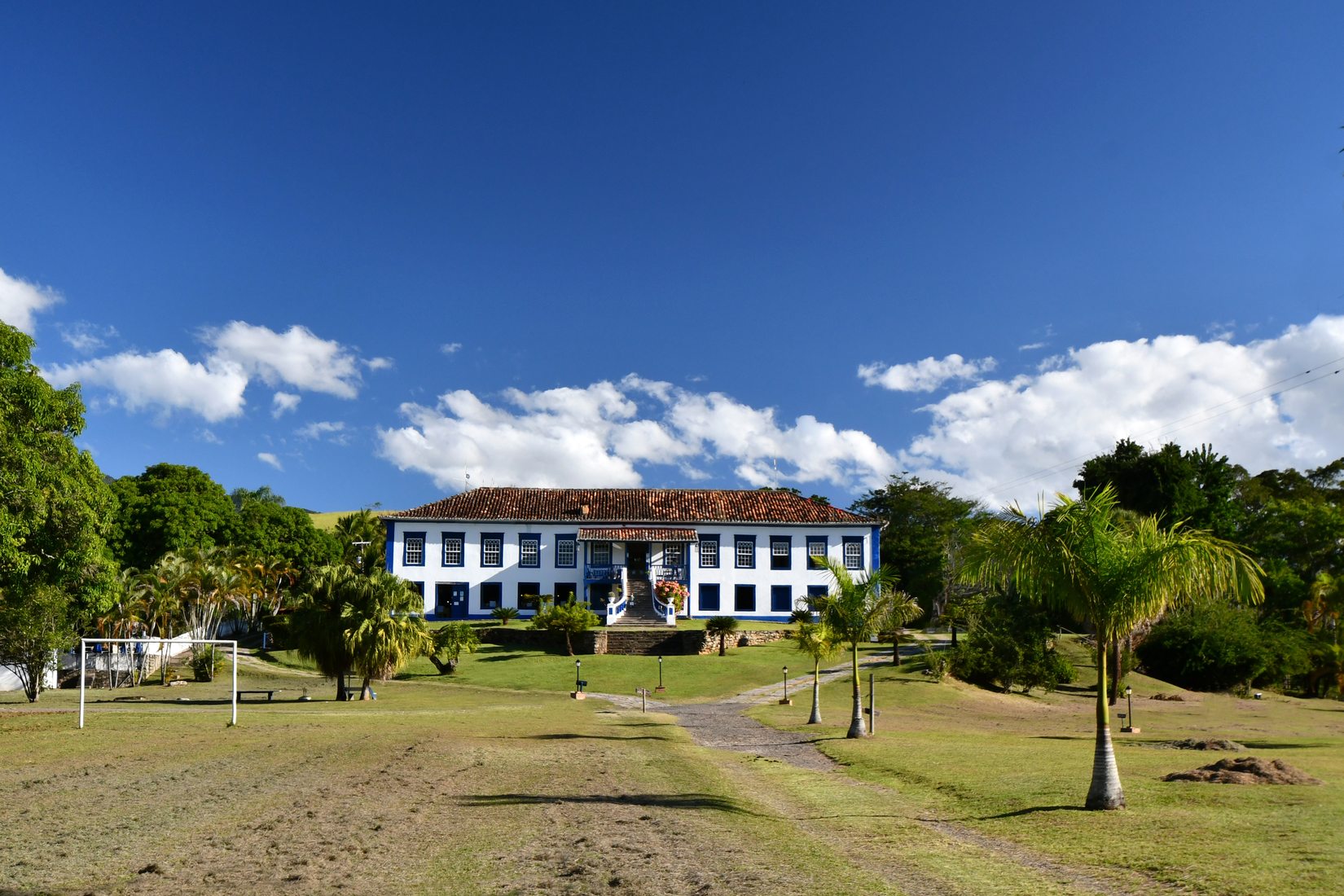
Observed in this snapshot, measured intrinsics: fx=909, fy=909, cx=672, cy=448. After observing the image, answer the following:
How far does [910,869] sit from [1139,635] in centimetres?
3838

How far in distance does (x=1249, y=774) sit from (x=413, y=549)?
48196 mm

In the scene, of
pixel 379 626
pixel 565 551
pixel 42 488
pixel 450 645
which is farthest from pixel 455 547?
pixel 42 488

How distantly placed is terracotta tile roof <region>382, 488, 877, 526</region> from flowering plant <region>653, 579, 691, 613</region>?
5.41 meters

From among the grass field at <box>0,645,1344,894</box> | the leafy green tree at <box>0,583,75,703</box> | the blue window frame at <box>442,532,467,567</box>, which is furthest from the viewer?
the blue window frame at <box>442,532,467,567</box>

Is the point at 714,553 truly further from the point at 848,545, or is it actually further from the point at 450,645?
the point at 450,645

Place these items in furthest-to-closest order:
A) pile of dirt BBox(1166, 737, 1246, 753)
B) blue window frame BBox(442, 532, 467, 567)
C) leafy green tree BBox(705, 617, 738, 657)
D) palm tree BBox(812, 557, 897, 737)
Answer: blue window frame BBox(442, 532, 467, 567) < leafy green tree BBox(705, 617, 738, 657) < palm tree BBox(812, 557, 897, 737) < pile of dirt BBox(1166, 737, 1246, 753)

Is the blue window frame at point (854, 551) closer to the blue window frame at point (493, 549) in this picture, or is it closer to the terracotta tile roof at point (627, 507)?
the terracotta tile roof at point (627, 507)

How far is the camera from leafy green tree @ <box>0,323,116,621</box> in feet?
70.1

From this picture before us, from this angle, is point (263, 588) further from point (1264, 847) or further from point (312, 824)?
point (1264, 847)

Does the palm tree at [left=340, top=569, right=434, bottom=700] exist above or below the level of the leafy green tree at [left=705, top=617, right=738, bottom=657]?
above

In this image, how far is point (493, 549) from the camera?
5544 centimetres

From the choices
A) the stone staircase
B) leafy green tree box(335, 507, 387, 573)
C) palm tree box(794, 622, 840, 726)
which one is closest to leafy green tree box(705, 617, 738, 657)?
the stone staircase

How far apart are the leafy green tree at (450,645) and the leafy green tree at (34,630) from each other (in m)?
13.2

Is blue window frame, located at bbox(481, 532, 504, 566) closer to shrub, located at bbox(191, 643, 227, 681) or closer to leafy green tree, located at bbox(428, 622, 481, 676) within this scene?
leafy green tree, located at bbox(428, 622, 481, 676)
